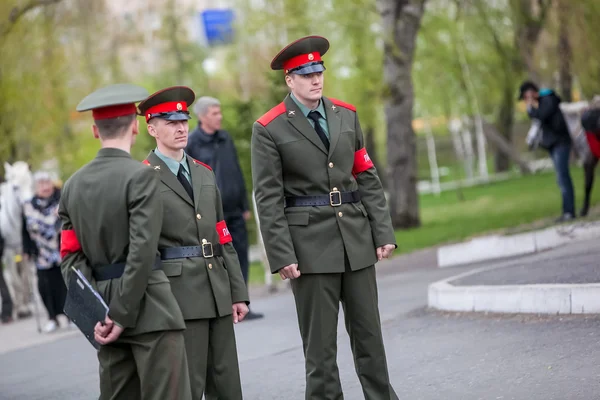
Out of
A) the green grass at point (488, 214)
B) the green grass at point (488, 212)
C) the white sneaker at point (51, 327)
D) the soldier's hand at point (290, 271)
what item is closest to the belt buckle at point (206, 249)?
the soldier's hand at point (290, 271)

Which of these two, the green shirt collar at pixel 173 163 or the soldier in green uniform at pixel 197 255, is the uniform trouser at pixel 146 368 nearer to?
the soldier in green uniform at pixel 197 255

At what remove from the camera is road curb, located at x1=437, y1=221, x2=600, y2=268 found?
1405cm

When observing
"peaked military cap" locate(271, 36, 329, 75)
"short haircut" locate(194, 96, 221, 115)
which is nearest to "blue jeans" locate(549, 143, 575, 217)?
"short haircut" locate(194, 96, 221, 115)

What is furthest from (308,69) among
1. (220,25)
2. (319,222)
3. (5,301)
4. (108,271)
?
(220,25)

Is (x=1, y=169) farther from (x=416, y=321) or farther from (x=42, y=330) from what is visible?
(x=416, y=321)

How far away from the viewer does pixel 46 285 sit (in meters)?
14.8

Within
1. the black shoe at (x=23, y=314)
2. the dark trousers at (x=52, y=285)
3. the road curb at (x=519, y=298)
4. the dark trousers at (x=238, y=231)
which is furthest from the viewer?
the black shoe at (x=23, y=314)

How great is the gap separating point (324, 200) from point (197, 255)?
0.88m

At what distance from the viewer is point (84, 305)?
550 centimetres

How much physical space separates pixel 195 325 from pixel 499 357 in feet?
9.36

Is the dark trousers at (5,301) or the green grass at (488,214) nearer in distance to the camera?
the dark trousers at (5,301)

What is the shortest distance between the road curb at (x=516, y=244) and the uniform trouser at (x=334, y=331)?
7.83 meters

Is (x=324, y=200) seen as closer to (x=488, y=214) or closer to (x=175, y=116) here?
(x=175, y=116)

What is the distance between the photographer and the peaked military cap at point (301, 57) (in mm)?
6699
